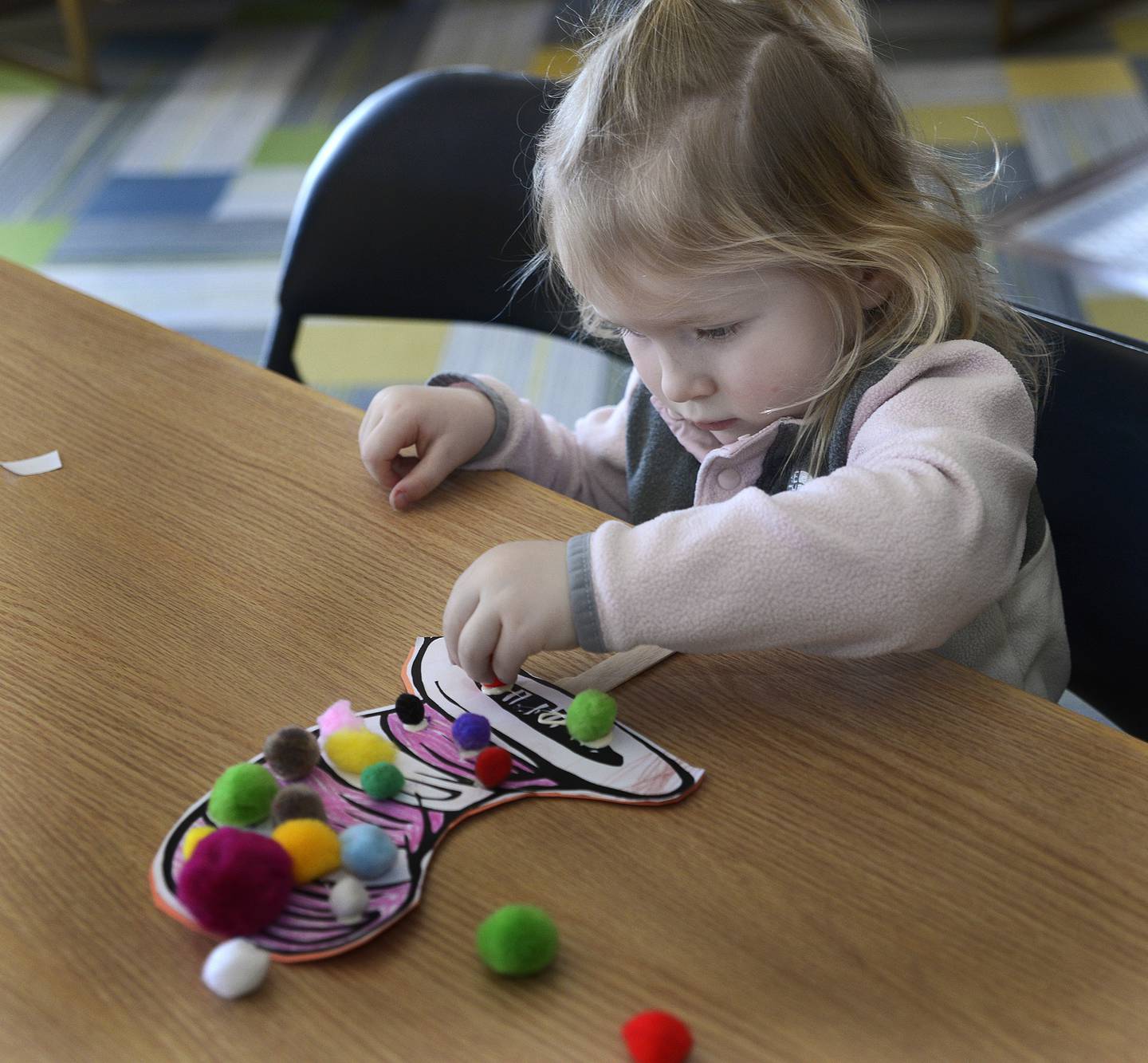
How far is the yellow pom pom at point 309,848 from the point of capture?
465mm

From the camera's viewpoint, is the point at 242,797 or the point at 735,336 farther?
the point at 735,336

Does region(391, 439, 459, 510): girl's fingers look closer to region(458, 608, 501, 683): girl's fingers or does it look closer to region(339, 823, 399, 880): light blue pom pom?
region(458, 608, 501, 683): girl's fingers

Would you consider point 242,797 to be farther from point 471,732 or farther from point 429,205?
point 429,205

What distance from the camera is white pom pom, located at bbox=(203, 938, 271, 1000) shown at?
43 cm

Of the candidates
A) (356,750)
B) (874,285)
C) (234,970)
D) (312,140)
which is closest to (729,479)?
(874,285)

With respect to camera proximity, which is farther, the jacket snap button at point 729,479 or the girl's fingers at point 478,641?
the jacket snap button at point 729,479

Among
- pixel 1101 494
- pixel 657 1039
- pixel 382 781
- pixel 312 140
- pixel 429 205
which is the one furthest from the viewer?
pixel 312 140

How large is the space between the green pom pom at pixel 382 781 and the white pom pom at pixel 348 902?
0.05m

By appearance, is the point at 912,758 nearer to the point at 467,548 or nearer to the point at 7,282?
the point at 467,548

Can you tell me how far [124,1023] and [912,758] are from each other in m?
0.32

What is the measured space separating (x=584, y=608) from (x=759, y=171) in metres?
0.27

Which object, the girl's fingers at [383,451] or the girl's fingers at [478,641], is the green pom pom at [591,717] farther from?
the girl's fingers at [383,451]

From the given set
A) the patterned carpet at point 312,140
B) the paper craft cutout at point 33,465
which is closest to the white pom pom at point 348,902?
the paper craft cutout at point 33,465

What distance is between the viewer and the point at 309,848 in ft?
1.53
